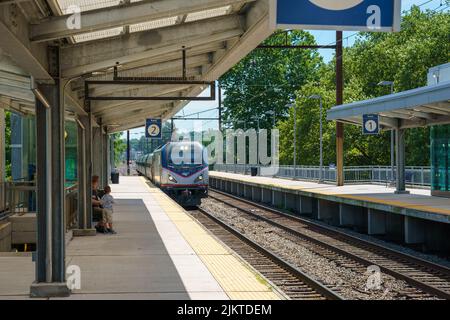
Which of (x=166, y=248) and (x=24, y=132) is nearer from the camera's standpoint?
(x=166, y=248)

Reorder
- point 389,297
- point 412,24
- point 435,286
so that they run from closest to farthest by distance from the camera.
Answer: point 389,297 < point 435,286 < point 412,24

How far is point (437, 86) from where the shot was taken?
17.0 m

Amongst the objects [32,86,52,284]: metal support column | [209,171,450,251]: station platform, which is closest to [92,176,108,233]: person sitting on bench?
[32,86,52,284]: metal support column

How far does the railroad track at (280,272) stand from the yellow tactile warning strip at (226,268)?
80cm

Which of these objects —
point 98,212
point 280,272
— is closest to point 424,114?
point 280,272

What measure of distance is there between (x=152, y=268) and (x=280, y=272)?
3.18m

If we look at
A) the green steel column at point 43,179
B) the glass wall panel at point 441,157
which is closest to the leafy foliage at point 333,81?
the glass wall panel at point 441,157

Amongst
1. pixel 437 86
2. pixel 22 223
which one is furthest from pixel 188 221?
pixel 437 86

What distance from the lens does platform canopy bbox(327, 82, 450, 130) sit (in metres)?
17.2

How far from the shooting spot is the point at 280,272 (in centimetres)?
1293

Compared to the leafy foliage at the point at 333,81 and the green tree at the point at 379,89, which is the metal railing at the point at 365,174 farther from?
the leafy foliage at the point at 333,81

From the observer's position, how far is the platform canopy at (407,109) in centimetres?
1722
